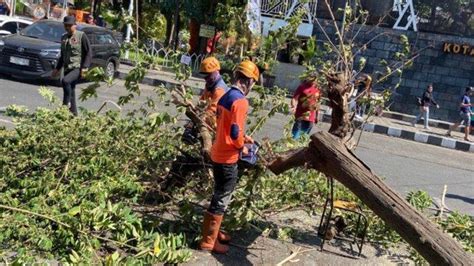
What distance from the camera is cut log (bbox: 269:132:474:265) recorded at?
378 cm

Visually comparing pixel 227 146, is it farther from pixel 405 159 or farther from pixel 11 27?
pixel 11 27

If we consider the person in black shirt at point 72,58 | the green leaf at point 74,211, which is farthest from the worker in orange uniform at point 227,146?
the person in black shirt at point 72,58

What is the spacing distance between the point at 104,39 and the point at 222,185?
12.4 meters

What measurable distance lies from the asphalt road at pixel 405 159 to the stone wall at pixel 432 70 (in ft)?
18.2

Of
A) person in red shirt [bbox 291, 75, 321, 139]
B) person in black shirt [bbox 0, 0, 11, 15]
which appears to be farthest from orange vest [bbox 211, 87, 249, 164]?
person in black shirt [bbox 0, 0, 11, 15]

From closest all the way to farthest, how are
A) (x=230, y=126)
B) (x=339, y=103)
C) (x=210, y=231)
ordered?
(x=230, y=126), (x=210, y=231), (x=339, y=103)

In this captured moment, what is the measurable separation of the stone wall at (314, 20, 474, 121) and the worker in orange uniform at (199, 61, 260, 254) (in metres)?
15.3

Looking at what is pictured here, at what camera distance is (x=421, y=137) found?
1523 cm

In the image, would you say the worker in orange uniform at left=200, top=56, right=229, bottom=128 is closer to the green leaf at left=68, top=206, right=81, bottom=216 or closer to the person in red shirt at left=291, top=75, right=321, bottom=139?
the green leaf at left=68, top=206, right=81, bottom=216

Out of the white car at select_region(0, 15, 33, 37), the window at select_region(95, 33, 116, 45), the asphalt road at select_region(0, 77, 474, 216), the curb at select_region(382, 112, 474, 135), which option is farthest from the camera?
the curb at select_region(382, 112, 474, 135)

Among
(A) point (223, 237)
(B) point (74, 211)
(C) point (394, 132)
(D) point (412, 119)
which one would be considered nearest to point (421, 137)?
(C) point (394, 132)

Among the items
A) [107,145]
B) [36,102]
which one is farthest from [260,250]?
[36,102]

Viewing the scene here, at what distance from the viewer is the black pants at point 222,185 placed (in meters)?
4.42

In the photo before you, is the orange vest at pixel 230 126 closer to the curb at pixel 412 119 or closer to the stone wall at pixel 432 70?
the curb at pixel 412 119
